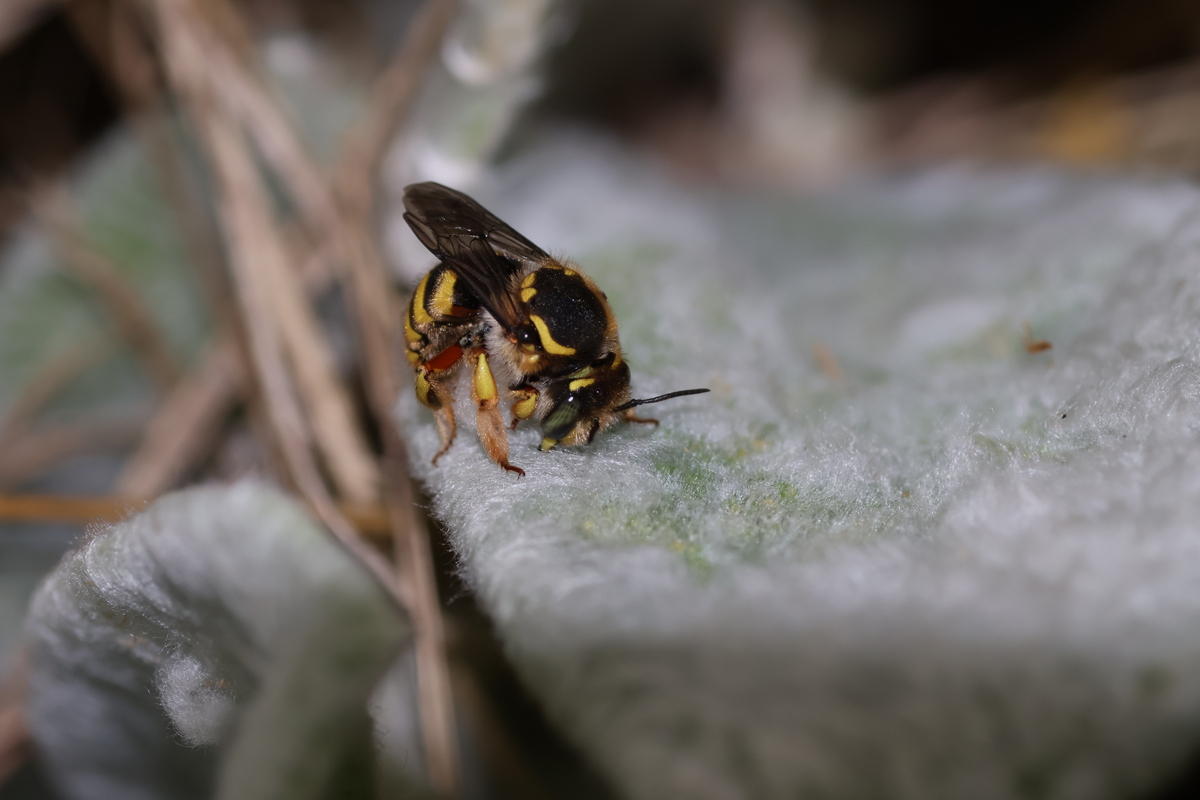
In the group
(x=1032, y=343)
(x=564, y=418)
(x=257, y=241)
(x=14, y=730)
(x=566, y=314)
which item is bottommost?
(x=1032, y=343)

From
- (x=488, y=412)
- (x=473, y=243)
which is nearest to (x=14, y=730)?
(x=488, y=412)

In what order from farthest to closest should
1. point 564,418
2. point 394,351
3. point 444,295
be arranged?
point 394,351
point 444,295
point 564,418

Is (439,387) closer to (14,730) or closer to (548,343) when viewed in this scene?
(548,343)

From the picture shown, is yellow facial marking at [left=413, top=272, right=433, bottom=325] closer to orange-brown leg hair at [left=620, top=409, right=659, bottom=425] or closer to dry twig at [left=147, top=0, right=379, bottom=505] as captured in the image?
orange-brown leg hair at [left=620, top=409, right=659, bottom=425]

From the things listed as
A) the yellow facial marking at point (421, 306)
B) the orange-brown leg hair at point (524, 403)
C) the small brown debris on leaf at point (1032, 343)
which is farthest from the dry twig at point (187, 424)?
the small brown debris on leaf at point (1032, 343)

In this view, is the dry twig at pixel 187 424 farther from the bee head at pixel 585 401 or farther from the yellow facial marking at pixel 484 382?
the bee head at pixel 585 401

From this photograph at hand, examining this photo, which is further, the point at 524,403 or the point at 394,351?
the point at 394,351

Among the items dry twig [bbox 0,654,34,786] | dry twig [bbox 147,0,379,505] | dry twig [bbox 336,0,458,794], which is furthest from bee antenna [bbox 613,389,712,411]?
dry twig [bbox 0,654,34,786]
